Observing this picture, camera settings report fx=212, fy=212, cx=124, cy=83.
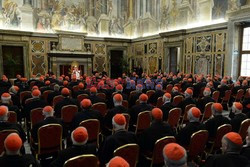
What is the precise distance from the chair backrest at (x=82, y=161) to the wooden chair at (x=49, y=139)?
1.55 meters

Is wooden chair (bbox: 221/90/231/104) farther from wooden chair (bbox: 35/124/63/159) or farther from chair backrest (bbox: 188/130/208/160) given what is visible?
wooden chair (bbox: 35/124/63/159)

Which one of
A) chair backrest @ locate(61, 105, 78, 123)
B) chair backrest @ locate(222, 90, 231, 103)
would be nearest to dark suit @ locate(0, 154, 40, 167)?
chair backrest @ locate(61, 105, 78, 123)

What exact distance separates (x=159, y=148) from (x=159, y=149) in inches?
1.1

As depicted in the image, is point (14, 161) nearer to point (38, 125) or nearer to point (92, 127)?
point (38, 125)

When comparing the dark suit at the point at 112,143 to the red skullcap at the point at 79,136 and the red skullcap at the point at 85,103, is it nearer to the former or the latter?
the red skullcap at the point at 79,136

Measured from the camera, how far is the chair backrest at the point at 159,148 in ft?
10.9

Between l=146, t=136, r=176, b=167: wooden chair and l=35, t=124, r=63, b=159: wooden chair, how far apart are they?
176cm

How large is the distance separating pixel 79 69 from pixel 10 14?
22.8ft

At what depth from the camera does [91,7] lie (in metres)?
20.4

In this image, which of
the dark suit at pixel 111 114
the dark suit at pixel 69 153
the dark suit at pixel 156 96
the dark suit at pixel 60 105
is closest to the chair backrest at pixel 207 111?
the dark suit at pixel 156 96

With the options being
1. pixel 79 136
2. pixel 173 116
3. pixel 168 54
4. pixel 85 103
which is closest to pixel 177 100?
pixel 173 116

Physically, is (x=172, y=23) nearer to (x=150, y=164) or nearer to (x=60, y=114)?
(x=60, y=114)

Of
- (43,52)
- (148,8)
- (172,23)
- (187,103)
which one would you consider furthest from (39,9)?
(187,103)

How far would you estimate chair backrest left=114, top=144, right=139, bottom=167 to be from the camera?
289 centimetres
